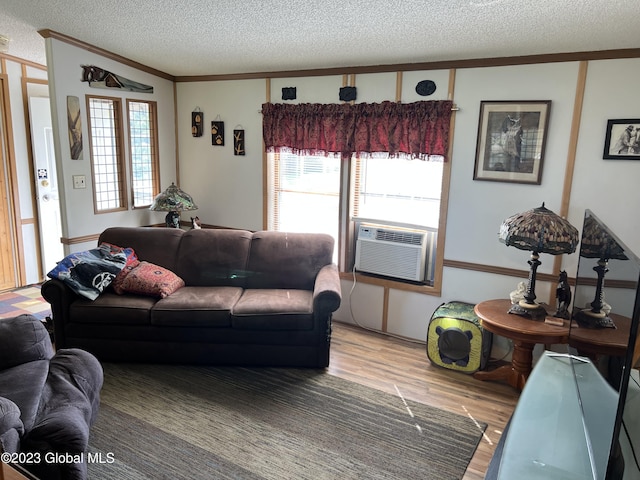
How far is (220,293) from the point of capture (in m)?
3.49

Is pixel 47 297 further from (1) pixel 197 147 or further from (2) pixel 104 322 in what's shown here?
(1) pixel 197 147

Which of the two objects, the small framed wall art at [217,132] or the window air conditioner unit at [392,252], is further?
the small framed wall art at [217,132]

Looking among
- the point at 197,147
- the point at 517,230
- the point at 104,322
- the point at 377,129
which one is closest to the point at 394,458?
the point at 517,230

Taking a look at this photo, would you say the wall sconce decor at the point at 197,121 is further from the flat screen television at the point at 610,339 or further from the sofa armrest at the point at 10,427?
the flat screen television at the point at 610,339

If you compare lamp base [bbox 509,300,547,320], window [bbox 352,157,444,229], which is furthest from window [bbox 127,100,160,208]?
lamp base [bbox 509,300,547,320]

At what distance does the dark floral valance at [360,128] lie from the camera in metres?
3.53

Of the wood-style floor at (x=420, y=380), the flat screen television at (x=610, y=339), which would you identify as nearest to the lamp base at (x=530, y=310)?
the wood-style floor at (x=420, y=380)

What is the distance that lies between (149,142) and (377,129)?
7.82 feet

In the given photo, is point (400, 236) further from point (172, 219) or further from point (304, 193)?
point (172, 219)

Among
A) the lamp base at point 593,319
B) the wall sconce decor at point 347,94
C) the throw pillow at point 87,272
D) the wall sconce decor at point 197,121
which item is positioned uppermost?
the wall sconce decor at point 347,94

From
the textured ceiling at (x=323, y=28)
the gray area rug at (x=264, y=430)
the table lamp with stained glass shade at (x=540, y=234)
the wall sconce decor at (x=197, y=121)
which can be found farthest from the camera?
the wall sconce decor at (x=197, y=121)

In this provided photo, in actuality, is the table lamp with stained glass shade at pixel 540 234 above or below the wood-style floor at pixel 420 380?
above

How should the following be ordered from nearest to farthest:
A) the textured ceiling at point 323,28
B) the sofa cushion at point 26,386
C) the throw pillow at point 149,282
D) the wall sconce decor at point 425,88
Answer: the sofa cushion at point 26,386
the textured ceiling at point 323,28
the throw pillow at point 149,282
the wall sconce decor at point 425,88

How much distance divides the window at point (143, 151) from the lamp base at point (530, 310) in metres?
3.59
